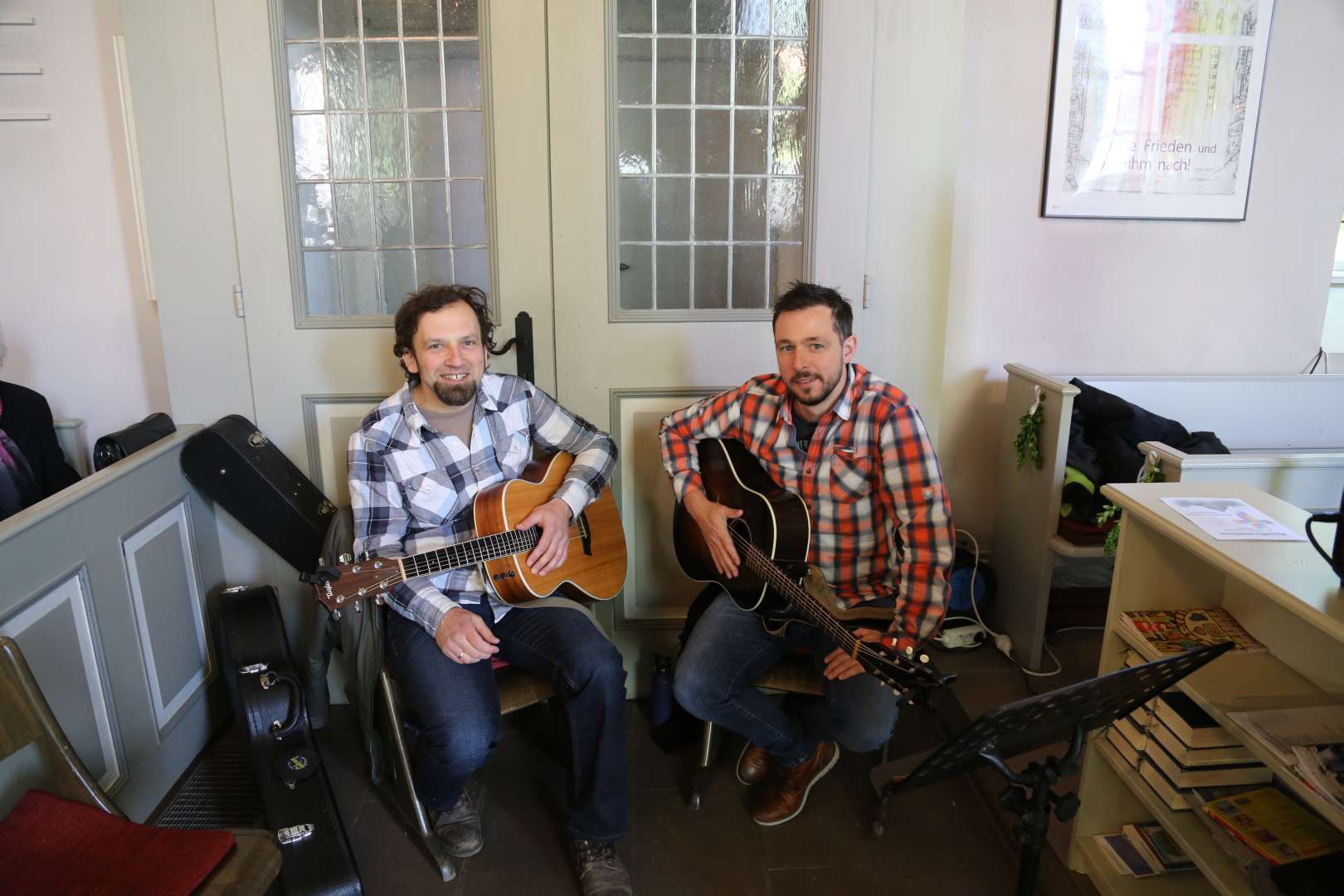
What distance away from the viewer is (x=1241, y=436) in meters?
3.14

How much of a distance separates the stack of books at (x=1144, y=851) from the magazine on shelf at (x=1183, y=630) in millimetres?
438

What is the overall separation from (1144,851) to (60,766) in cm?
208

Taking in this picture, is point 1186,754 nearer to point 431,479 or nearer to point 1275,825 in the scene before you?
point 1275,825

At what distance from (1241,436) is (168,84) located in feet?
11.7

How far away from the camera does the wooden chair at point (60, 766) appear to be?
1409 mm

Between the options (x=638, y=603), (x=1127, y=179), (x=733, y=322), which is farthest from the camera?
(x=1127, y=179)

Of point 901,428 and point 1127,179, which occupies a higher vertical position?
point 1127,179

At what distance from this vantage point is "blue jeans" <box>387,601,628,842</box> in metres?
1.86

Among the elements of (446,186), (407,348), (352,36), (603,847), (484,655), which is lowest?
(603,847)

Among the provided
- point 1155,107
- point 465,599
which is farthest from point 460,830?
point 1155,107

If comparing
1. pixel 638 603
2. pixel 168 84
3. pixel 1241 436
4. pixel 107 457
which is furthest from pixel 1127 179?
pixel 107 457

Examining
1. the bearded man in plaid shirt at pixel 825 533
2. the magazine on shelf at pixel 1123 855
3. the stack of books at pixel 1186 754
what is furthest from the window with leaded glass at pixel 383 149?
the magazine on shelf at pixel 1123 855

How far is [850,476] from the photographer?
2023 millimetres

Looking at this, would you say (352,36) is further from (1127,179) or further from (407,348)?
(1127,179)
